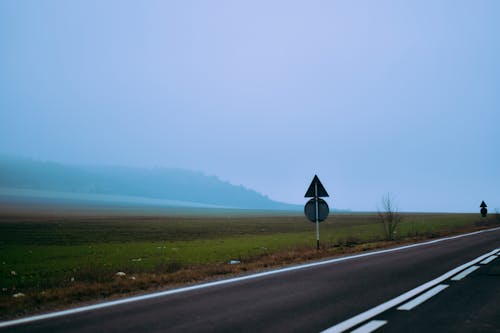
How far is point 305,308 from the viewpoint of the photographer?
6316 mm

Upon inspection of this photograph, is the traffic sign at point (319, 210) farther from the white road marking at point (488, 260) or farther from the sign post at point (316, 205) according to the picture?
the white road marking at point (488, 260)

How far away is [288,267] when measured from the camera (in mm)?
11539

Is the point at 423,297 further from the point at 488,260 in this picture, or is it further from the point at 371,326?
the point at 488,260

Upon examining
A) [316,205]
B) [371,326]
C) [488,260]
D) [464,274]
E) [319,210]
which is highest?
[316,205]

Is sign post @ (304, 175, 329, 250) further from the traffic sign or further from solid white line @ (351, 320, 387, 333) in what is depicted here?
solid white line @ (351, 320, 387, 333)

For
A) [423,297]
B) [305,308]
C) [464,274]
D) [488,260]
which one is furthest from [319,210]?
[305,308]

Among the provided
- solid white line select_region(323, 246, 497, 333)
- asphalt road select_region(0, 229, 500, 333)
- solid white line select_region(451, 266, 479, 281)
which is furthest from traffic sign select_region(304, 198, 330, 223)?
solid white line select_region(323, 246, 497, 333)

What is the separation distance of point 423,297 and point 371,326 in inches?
88.6

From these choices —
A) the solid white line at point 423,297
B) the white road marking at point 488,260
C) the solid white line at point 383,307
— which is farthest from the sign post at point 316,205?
the solid white line at point 423,297

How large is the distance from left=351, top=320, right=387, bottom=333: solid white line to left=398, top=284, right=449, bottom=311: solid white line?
97cm

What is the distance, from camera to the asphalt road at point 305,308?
211 inches

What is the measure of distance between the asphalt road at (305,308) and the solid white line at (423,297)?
0.08 metres

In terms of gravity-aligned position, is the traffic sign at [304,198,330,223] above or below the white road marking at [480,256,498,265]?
above

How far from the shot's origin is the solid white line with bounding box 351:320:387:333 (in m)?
5.12
